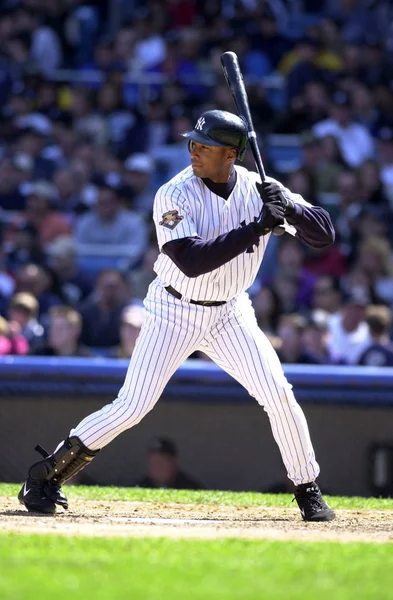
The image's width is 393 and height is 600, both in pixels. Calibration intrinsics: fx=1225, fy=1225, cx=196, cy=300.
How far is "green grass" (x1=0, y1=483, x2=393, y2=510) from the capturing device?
615 centimetres

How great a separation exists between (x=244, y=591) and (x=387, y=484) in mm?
4337

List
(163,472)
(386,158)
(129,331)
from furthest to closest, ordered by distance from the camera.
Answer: (386,158) → (129,331) → (163,472)

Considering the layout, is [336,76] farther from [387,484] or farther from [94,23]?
[387,484]

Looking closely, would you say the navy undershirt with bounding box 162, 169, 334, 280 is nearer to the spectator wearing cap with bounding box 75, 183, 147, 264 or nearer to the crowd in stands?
the crowd in stands

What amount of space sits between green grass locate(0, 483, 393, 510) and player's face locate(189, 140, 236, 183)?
181cm

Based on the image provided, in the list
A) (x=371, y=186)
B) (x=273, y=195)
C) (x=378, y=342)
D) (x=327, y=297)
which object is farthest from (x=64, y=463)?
(x=371, y=186)

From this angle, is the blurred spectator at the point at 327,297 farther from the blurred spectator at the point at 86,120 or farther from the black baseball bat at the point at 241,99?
the black baseball bat at the point at 241,99

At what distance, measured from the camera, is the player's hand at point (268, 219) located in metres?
4.75

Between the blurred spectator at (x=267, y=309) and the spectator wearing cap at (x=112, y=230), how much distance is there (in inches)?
71.6

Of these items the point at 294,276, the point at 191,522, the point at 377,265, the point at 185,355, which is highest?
the point at 377,265

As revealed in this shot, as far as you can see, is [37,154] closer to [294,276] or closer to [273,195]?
[294,276]

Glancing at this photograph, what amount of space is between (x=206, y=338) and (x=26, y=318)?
13.9 feet

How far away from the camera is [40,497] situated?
5324 mm

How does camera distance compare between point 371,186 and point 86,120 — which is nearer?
point 371,186
